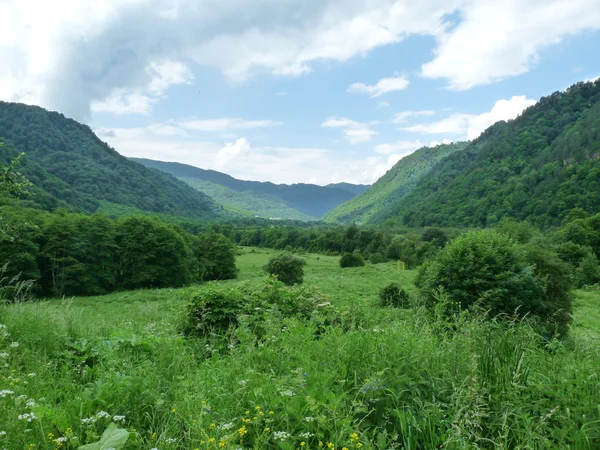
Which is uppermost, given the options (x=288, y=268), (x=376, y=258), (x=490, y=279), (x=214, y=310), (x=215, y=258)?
(x=214, y=310)

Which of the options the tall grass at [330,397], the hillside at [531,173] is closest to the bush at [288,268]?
the tall grass at [330,397]

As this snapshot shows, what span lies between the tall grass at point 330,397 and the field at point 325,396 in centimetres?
1

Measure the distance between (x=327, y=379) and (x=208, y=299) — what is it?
572 cm

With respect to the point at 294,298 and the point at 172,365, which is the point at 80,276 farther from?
the point at 172,365

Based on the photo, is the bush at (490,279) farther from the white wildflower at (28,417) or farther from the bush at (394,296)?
the white wildflower at (28,417)

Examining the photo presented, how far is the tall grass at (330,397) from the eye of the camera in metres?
2.79

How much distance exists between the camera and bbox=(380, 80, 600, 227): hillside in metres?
106

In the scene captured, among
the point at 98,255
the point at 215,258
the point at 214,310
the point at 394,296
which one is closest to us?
the point at 214,310

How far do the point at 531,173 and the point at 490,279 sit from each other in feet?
441

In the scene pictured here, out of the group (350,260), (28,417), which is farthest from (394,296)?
(350,260)

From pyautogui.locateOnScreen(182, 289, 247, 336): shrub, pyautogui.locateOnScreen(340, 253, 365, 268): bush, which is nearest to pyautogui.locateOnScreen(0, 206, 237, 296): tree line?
pyautogui.locateOnScreen(340, 253, 365, 268): bush

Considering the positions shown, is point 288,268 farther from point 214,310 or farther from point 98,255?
point 214,310

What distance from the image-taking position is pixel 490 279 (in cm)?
1449

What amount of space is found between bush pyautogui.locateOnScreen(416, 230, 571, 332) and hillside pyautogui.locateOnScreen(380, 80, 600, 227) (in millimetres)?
98386
